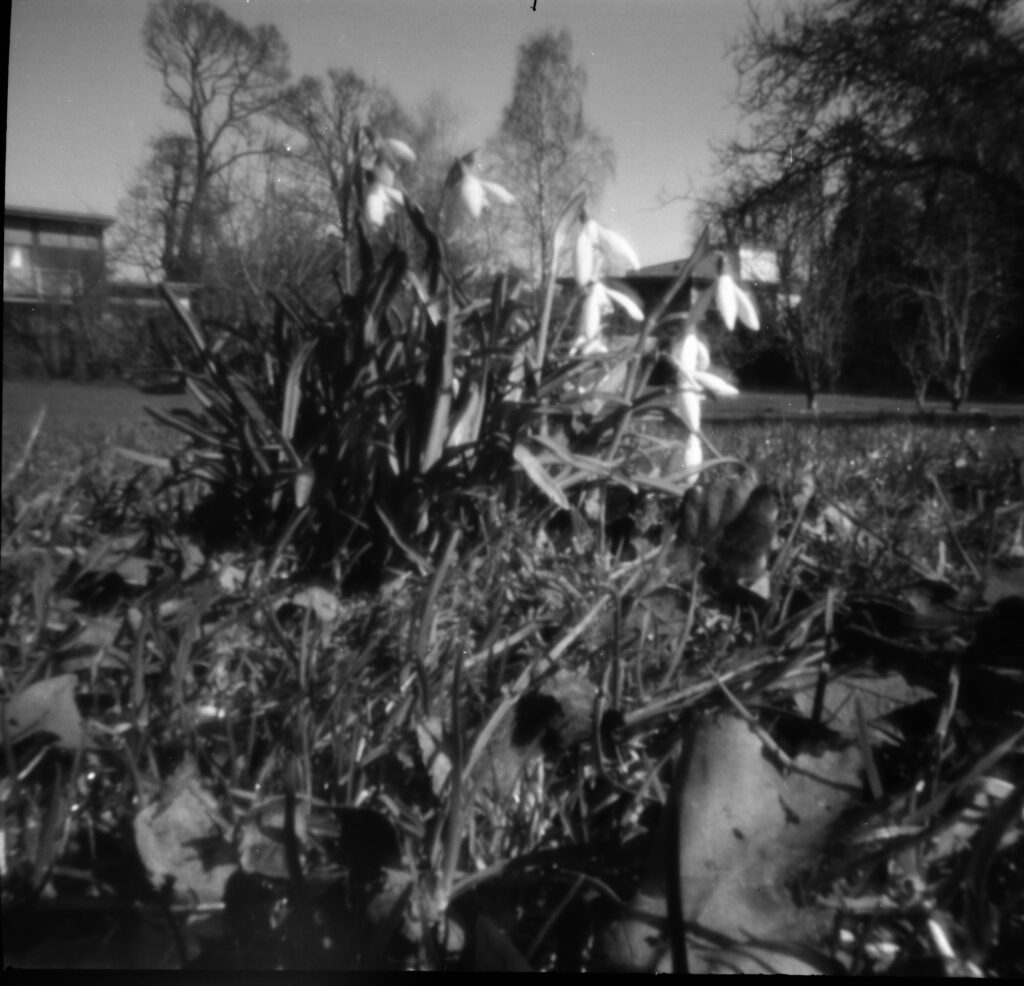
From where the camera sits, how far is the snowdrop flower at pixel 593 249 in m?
1.67

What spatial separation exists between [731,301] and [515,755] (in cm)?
106

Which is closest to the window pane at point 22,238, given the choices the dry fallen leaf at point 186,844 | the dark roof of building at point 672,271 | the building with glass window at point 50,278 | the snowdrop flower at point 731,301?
the building with glass window at point 50,278

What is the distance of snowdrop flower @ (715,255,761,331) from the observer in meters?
1.65

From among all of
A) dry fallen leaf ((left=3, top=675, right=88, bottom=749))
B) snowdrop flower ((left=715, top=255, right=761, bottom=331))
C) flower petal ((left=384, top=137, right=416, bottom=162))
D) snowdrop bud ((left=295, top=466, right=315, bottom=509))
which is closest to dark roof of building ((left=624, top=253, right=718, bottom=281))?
snowdrop flower ((left=715, top=255, right=761, bottom=331))

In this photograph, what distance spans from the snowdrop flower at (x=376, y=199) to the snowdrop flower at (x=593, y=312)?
0.38 metres

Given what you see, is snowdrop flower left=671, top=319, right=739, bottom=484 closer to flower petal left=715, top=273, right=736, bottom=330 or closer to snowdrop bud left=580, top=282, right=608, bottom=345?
flower petal left=715, top=273, right=736, bottom=330

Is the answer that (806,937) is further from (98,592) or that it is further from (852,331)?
(852,331)

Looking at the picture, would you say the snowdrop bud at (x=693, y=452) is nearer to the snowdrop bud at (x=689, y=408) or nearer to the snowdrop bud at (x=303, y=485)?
the snowdrop bud at (x=689, y=408)

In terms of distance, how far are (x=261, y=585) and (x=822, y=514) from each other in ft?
2.69

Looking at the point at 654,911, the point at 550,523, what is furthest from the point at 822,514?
the point at 654,911

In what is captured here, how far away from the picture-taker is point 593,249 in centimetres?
171

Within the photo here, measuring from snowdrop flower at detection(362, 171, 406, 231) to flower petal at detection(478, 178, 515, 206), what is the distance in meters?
0.16

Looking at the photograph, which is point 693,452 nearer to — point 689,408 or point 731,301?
point 689,408

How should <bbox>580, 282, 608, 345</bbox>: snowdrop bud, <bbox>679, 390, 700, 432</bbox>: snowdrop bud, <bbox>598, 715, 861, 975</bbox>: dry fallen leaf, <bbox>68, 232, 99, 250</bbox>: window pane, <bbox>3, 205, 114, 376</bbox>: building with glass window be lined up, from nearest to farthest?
<bbox>598, 715, 861, 975</bbox>: dry fallen leaf < <bbox>679, 390, 700, 432</bbox>: snowdrop bud < <bbox>580, 282, 608, 345</bbox>: snowdrop bud < <bbox>3, 205, 114, 376</bbox>: building with glass window < <bbox>68, 232, 99, 250</bbox>: window pane
